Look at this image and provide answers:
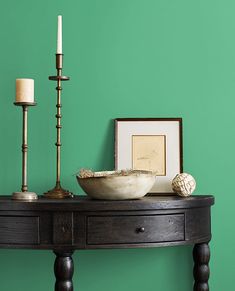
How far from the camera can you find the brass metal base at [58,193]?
7.22ft

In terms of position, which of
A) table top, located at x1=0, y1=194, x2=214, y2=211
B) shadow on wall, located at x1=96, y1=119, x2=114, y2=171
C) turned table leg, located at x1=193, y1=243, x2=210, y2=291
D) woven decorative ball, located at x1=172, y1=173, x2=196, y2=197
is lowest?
turned table leg, located at x1=193, y1=243, x2=210, y2=291

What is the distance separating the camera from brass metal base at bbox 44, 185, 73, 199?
2.20 meters

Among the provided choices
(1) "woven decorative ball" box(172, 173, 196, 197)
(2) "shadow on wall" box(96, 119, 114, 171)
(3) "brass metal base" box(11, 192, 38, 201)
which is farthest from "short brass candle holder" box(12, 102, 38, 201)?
(1) "woven decorative ball" box(172, 173, 196, 197)

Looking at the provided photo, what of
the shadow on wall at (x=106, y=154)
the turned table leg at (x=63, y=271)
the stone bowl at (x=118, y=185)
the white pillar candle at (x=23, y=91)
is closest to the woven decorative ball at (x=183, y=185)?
the stone bowl at (x=118, y=185)

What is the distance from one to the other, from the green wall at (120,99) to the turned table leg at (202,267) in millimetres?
155

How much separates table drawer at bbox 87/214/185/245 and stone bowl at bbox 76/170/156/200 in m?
A: 0.09

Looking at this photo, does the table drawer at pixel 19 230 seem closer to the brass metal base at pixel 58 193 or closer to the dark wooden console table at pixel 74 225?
the dark wooden console table at pixel 74 225

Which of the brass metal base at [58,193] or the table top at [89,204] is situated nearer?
the table top at [89,204]

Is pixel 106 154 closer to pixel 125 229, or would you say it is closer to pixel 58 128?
pixel 58 128

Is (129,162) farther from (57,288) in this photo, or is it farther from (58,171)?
(57,288)

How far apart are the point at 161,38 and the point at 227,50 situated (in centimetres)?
26

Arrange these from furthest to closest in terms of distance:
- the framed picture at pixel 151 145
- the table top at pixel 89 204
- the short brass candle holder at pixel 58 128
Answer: the framed picture at pixel 151 145, the short brass candle holder at pixel 58 128, the table top at pixel 89 204

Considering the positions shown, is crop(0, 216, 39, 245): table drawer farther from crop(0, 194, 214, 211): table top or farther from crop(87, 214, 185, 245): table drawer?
crop(87, 214, 185, 245): table drawer

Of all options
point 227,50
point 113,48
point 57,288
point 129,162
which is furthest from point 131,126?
point 57,288
